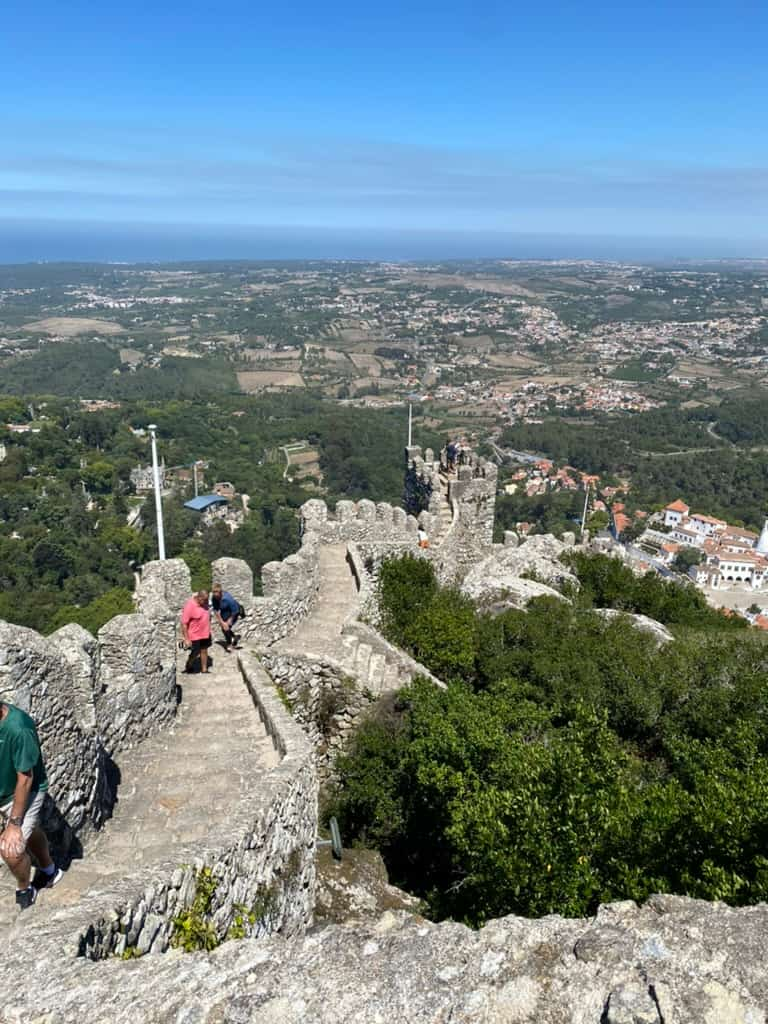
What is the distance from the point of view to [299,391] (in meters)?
100

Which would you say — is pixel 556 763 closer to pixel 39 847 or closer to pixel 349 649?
pixel 349 649

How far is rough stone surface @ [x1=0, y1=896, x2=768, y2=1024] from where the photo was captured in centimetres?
286

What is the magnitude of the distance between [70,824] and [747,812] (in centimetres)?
489

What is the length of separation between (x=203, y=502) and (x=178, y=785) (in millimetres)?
42613

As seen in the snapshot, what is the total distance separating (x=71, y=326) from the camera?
133125 mm

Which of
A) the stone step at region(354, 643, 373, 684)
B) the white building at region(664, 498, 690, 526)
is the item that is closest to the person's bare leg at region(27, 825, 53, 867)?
the stone step at region(354, 643, 373, 684)

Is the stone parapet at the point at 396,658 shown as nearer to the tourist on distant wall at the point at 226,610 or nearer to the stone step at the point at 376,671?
the stone step at the point at 376,671

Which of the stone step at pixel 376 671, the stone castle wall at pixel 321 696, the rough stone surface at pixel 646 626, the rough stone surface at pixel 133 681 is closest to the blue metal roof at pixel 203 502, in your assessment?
the rough stone surface at pixel 646 626

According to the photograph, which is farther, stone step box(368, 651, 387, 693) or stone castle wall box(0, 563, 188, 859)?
stone step box(368, 651, 387, 693)

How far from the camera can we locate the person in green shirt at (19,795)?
12.8 feet

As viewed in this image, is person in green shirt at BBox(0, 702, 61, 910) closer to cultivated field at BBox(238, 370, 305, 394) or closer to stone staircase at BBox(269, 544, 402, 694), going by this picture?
stone staircase at BBox(269, 544, 402, 694)

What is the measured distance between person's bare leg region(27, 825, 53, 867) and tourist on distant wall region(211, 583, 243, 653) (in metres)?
4.11

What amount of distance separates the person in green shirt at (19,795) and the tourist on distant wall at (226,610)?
13.6 feet

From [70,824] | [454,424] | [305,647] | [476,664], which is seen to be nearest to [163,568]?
[305,647]
